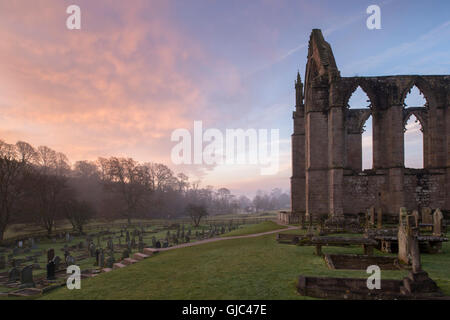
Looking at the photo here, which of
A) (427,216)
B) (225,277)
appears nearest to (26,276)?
(225,277)

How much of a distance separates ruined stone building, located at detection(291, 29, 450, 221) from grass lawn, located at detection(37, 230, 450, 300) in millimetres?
8912

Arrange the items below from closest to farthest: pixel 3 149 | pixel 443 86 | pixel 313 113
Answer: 1. pixel 443 86
2. pixel 313 113
3. pixel 3 149

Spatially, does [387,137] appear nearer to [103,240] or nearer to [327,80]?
[327,80]

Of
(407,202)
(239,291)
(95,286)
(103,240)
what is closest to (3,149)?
(103,240)

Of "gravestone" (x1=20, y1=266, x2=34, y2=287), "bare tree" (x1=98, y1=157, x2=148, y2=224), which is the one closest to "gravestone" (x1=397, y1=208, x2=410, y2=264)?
"gravestone" (x1=20, y1=266, x2=34, y2=287)

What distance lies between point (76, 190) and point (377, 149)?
5079cm

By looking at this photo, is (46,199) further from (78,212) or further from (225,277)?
(225,277)

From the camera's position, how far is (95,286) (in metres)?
8.16

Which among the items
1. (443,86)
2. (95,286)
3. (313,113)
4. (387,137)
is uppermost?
(443,86)

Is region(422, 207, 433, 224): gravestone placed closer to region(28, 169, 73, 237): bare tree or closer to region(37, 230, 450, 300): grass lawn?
region(37, 230, 450, 300): grass lawn

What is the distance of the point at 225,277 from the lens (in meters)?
7.51

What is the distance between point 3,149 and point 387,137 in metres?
39.1

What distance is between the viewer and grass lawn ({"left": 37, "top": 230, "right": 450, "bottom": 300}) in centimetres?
627
